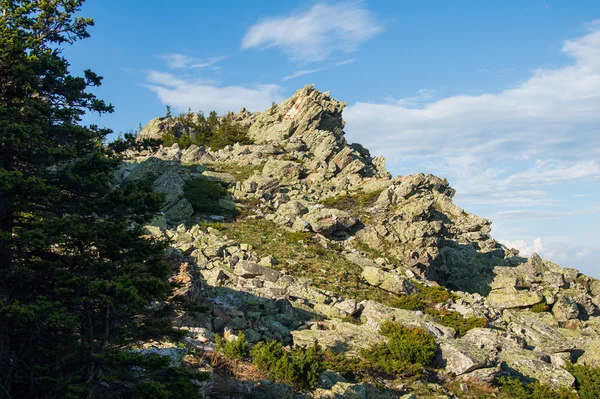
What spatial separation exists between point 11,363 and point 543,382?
16.3 metres

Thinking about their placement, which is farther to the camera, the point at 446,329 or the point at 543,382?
the point at 446,329

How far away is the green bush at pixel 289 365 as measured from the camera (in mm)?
13180

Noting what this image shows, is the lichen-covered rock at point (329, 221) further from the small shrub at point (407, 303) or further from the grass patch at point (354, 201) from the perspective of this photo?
the small shrub at point (407, 303)

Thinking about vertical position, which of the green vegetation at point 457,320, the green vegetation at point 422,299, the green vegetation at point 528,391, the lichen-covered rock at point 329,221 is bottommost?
the green vegetation at point 528,391

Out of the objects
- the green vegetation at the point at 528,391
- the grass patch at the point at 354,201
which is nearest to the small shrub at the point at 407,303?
the green vegetation at the point at 528,391

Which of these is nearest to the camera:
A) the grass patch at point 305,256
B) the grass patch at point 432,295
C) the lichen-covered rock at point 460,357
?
the lichen-covered rock at point 460,357

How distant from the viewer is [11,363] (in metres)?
9.02

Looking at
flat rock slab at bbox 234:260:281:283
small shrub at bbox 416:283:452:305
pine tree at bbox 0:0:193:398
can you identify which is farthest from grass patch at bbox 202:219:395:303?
pine tree at bbox 0:0:193:398

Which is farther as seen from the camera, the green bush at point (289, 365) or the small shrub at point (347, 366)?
the small shrub at point (347, 366)

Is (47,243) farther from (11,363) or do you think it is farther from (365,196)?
(365,196)

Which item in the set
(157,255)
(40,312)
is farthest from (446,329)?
(40,312)

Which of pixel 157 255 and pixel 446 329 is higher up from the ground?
pixel 157 255

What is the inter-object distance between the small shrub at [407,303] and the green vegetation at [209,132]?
1583 inches

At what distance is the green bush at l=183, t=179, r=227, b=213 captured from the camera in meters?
32.7
